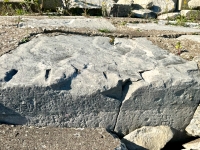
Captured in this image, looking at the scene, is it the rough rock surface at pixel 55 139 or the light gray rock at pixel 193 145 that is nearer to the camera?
the rough rock surface at pixel 55 139

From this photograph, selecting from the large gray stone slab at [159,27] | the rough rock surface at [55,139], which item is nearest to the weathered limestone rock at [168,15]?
the large gray stone slab at [159,27]

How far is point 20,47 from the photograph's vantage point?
2861mm

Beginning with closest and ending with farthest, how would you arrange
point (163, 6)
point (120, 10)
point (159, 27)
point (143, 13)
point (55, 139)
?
point (55, 139)
point (159, 27)
point (120, 10)
point (143, 13)
point (163, 6)

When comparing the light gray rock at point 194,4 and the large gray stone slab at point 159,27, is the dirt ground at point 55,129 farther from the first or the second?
the light gray rock at point 194,4

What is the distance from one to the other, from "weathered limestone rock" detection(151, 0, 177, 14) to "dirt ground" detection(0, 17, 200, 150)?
6.68 feet

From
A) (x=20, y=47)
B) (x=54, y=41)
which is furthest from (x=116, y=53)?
(x=20, y=47)

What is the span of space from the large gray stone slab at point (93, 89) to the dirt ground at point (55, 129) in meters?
0.08

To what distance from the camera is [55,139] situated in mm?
2389

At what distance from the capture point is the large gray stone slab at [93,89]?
2416 mm

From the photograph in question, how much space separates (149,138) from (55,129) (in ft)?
2.32

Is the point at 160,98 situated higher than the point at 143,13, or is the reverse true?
the point at 143,13

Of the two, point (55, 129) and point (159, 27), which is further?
point (159, 27)

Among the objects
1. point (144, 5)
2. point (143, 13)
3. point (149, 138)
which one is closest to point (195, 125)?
point (149, 138)

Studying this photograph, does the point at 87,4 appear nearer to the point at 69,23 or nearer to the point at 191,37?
the point at 69,23
